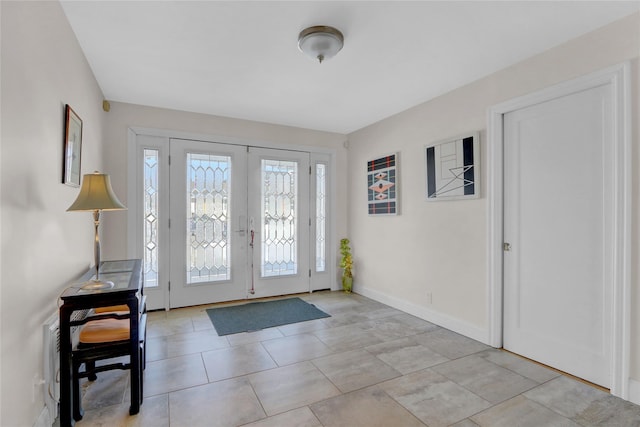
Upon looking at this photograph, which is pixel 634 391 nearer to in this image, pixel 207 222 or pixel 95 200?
pixel 95 200

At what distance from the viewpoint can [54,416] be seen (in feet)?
6.10

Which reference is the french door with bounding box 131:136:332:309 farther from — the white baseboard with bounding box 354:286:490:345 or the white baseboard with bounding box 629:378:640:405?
the white baseboard with bounding box 629:378:640:405

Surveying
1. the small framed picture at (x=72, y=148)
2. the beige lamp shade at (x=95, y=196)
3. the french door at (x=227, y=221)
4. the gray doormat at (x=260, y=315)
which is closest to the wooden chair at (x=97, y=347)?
the beige lamp shade at (x=95, y=196)

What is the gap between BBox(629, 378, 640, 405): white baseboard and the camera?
2.06 metres

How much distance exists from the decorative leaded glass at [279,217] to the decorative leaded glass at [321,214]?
1.24 ft

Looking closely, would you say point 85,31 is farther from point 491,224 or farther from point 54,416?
point 491,224

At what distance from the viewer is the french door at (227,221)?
3965mm

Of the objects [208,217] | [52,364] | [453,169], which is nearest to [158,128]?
[208,217]

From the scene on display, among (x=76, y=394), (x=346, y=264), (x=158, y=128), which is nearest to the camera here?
(x=76, y=394)

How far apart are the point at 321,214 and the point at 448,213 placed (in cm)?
209

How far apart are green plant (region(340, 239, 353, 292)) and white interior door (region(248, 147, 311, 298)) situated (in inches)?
21.6

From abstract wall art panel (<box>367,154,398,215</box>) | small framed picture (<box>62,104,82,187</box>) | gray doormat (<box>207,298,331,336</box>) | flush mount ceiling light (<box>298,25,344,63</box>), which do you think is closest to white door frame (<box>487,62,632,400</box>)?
flush mount ceiling light (<box>298,25,344,63</box>)

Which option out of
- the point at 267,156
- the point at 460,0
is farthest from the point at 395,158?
the point at 460,0

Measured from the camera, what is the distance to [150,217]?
3936 millimetres
